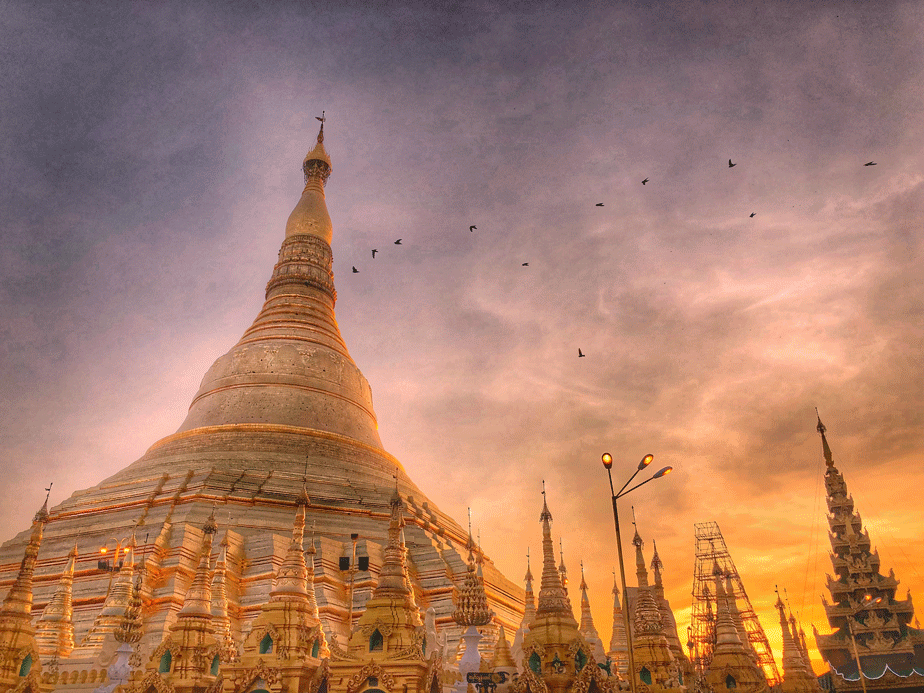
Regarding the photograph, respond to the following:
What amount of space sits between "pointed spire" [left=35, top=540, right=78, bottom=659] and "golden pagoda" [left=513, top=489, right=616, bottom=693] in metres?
13.6

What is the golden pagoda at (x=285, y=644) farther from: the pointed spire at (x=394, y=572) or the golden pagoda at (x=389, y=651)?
the pointed spire at (x=394, y=572)

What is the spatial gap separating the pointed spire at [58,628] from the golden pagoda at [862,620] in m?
38.3

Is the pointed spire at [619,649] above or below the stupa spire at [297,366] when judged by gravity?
below

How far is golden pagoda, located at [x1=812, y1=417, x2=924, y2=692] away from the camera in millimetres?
41188

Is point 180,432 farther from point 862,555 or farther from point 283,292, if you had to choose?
point 862,555

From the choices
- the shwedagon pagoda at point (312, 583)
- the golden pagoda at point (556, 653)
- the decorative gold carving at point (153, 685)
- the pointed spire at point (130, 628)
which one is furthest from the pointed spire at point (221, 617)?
the golden pagoda at point (556, 653)

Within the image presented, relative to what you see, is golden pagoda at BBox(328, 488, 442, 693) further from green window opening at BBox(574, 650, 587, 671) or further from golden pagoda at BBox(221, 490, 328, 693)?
green window opening at BBox(574, 650, 587, 671)

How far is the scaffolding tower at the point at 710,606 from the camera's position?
150 feet

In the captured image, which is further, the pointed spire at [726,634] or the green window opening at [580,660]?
the pointed spire at [726,634]

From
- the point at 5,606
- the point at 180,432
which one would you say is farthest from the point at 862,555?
the point at 5,606

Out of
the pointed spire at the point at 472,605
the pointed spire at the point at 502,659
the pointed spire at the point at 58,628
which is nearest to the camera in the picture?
the pointed spire at the point at 472,605

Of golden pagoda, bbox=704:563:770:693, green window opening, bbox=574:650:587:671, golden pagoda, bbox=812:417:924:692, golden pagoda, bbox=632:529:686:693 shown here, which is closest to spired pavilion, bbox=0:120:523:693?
green window opening, bbox=574:650:587:671

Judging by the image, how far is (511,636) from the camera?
86.5ft

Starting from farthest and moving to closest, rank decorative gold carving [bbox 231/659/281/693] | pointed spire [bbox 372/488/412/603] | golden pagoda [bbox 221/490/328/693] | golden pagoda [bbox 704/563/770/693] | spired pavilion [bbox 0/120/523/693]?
golden pagoda [bbox 704/563/770/693] < spired pavilion [bbox 0/120/523/693] < pointed spire [bbox 372/488/412/603] < golden pagoda [bbox 221/490/328/693] < decorative gold carving [bbox 231/659/281/693]
